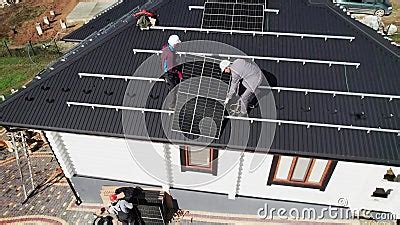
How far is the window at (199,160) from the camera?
614 inches

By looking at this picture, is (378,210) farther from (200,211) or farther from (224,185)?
(200,211)

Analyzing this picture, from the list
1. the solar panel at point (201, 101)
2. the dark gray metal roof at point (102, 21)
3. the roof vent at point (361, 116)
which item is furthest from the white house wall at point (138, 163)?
the dark gray metal roof at point (102, 21)

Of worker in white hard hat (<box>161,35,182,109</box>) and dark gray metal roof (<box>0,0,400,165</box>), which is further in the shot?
worker in white hard hat (<box>161,35,182,109</box>)

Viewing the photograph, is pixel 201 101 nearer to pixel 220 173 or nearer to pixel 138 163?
pixel 220 173

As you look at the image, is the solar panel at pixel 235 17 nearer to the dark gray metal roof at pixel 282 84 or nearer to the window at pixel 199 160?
the dark gray metal roof at pixel 282 84

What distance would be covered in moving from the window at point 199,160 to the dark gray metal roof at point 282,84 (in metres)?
1.67

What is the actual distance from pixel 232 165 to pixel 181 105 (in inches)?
152

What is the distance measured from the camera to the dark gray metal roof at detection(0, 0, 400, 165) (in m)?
13.9

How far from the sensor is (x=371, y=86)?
50.2 ft

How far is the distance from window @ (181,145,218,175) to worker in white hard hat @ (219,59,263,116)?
269 centimetres

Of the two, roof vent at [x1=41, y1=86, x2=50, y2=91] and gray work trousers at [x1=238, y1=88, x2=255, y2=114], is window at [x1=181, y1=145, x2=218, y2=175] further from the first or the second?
roof vent at [x1=41, y1=86, x2=50, y2=91]

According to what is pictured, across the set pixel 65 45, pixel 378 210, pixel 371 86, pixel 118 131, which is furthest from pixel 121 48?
pixel 65 45

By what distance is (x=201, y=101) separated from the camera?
48.5ft

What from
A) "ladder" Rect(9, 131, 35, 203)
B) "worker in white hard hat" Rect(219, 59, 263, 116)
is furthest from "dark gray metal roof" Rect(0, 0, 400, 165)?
"ladder" Rect(9, 131, 35, 203)
